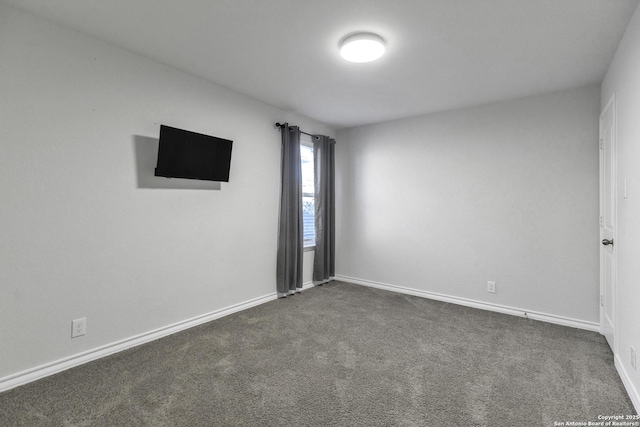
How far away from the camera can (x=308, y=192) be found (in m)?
4.41

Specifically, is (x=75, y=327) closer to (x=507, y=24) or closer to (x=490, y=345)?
(x=490, y=345)

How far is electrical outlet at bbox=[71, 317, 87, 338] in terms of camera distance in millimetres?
2203

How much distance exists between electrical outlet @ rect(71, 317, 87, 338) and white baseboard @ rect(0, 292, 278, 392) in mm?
146

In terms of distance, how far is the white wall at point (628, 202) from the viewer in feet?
5.93

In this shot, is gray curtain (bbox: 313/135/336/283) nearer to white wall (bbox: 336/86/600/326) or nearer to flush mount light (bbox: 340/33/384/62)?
white wall (bbox: 336/86/600/326)

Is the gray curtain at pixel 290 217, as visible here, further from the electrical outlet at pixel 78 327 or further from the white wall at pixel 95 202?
the electrical outlet at pixel 78 327

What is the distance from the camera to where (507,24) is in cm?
205

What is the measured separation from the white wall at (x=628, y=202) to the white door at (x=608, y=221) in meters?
0.17

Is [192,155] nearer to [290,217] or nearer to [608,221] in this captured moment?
[290,217]

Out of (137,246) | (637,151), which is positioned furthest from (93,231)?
(637,151)

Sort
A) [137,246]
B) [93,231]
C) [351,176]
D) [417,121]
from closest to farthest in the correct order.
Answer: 1. [93,231]
2. [137,246]
3. [417,121]
4. [351,176]

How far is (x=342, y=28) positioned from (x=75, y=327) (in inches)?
113

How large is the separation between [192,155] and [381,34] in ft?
6.17

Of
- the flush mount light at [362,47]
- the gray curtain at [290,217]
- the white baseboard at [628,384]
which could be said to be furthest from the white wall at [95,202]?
the white baseboard at [628,384]
